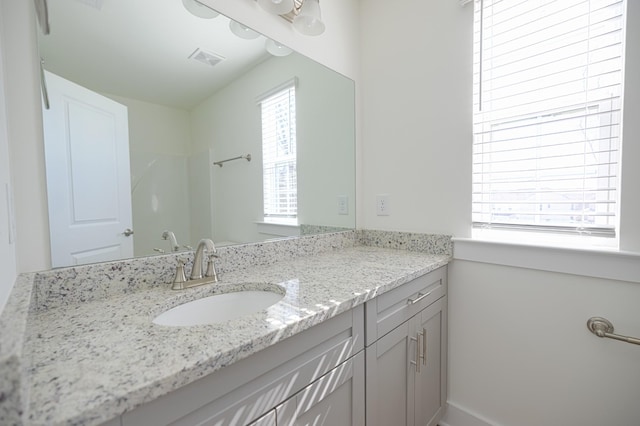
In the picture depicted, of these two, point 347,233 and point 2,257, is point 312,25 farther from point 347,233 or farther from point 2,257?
point 2,257

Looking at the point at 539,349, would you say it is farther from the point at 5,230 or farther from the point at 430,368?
the point at 5,230

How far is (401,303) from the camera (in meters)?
1.08

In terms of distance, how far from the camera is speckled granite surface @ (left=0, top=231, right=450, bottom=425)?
16.5 inches

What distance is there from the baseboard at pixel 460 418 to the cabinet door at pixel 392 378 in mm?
404

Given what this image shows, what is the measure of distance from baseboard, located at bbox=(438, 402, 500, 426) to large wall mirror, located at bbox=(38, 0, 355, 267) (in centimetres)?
116

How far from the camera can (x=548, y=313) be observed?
1141 millimetres

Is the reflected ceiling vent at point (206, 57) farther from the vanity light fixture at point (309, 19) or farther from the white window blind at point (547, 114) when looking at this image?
the white window blind at point (547, 114)

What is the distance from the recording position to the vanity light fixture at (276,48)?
1.27 metres

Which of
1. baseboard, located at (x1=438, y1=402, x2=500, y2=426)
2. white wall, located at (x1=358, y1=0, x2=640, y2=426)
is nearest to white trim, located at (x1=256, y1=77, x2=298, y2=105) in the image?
white wall, located at (x1=358, y1=0, x2=640, y2=426)

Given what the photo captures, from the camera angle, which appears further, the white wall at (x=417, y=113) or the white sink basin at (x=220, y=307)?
the white wall at (x=417, y=113)

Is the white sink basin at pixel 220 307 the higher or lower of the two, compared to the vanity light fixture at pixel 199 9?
lower

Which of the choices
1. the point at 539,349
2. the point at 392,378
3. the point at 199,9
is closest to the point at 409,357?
the point at 392,378

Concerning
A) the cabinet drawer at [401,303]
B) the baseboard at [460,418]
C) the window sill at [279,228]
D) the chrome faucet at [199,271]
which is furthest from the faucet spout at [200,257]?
the baseboard at [460,418]

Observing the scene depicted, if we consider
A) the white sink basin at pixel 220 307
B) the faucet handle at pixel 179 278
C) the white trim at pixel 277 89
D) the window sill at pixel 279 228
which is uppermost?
the white trim at pixel 277 89
